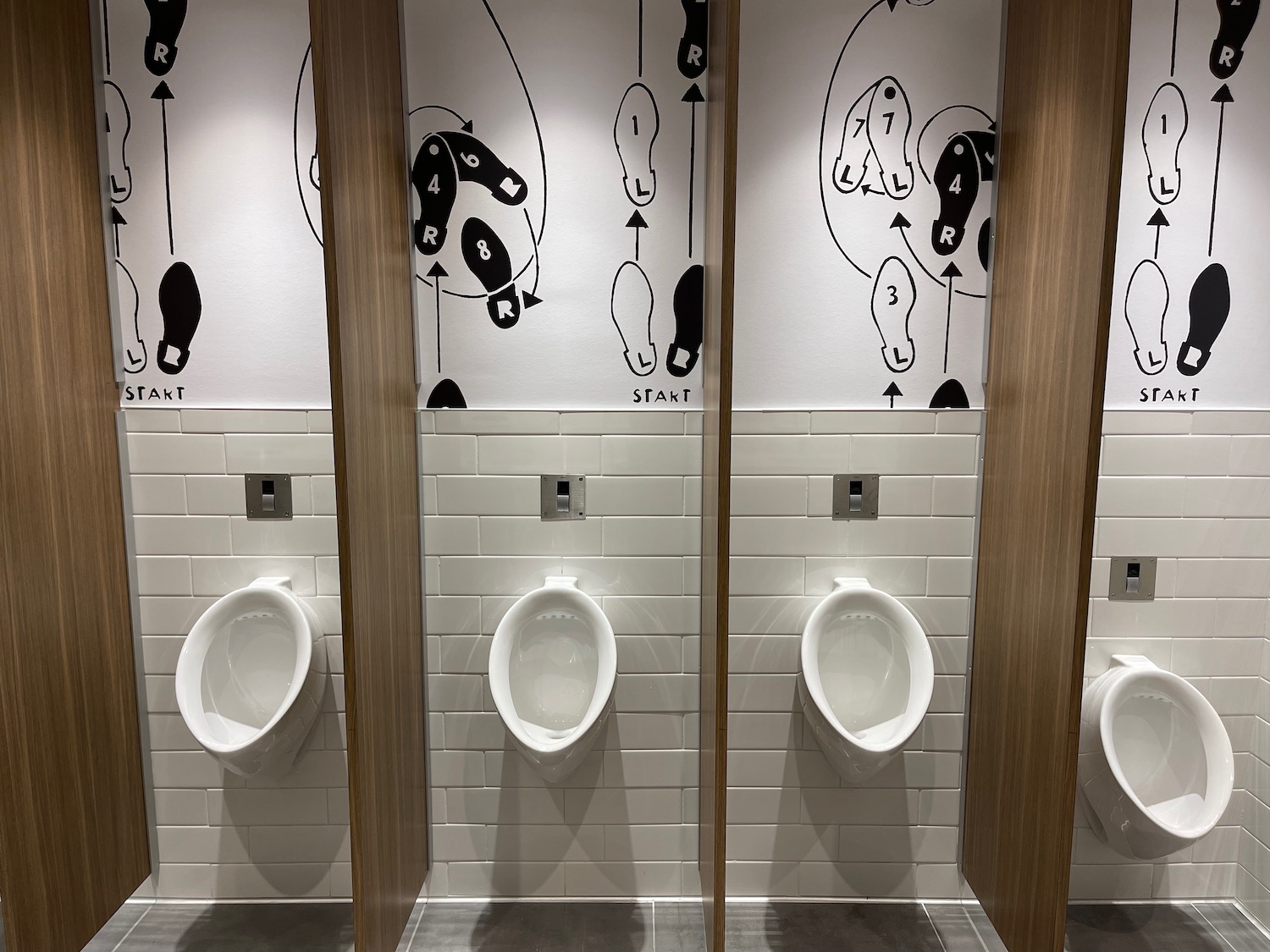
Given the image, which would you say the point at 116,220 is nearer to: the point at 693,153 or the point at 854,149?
the point at 693,153

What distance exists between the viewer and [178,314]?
2312 mm

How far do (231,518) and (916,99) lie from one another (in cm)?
230

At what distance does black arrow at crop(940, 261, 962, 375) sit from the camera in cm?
231

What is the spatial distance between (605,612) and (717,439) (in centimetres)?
74

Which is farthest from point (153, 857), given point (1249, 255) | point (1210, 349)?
point (1249, 255)

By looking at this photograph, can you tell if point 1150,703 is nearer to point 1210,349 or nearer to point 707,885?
point 1210,349

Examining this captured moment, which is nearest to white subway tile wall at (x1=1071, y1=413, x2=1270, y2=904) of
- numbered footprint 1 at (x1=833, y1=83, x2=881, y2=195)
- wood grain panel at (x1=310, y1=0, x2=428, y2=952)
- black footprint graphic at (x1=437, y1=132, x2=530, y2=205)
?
numbered footprint 1 at (x1=833, y1=83, x2=881, y2=195)

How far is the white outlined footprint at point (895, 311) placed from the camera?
231 cm

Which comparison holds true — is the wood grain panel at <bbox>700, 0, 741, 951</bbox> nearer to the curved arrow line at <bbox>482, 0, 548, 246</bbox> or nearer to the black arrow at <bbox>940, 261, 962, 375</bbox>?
the curved arrow line at <bbox>482, 0, 548, 246</bbox>

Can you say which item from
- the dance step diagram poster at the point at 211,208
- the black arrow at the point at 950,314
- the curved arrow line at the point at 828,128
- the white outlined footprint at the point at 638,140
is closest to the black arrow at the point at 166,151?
the dance step diagram poster at the point at 211,208

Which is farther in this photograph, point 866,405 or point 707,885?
point 866,405

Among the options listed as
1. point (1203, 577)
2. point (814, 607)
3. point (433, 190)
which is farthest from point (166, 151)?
point (1203, 577)

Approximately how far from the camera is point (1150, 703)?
2309 mm

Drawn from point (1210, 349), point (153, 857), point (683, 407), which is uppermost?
point (1210, 349)
